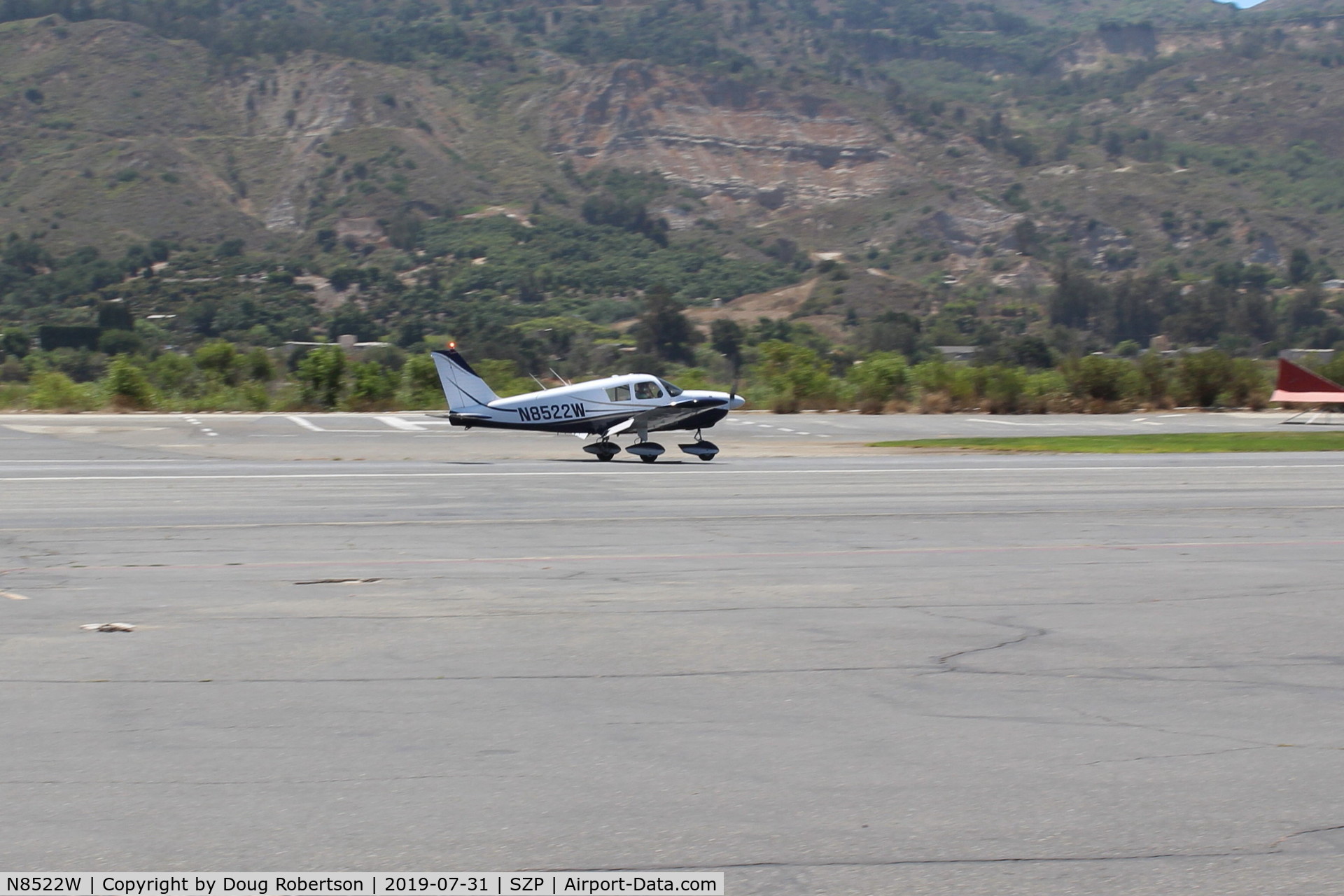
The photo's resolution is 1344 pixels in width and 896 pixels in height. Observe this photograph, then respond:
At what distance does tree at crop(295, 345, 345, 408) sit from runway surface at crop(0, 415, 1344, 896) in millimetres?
33462

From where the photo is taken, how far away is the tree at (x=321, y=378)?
49.2 metres

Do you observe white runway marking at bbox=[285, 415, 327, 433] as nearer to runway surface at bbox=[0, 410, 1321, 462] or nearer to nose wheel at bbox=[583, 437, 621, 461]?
runway surface at bbox=[0, 410, 1321, 462]

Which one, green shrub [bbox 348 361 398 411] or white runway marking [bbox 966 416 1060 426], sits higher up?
green shrub [bbox 348 361 398 411]

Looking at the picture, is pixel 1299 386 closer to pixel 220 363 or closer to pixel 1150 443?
pixel 1150 443

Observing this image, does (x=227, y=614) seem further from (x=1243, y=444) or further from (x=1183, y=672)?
(x=1243, y=444)

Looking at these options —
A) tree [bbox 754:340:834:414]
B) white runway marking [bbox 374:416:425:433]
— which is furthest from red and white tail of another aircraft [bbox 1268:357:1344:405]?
white runway marking [bbox 374:416:425:433]

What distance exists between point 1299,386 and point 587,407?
27.6 m

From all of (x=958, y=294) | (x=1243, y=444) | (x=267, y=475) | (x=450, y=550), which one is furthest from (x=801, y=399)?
(x=958, y=294)

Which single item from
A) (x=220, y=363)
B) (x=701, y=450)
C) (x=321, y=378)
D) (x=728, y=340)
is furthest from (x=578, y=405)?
(x=728, y=340)

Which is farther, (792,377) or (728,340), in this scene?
(728,340)

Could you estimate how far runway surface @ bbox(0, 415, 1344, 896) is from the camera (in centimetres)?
547

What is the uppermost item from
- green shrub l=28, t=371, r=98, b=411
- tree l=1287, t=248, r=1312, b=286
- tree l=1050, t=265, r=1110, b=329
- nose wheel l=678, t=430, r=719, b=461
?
tree l=1287, t=248, r=1312, b=286

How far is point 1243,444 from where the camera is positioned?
107ft

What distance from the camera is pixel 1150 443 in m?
33.4
